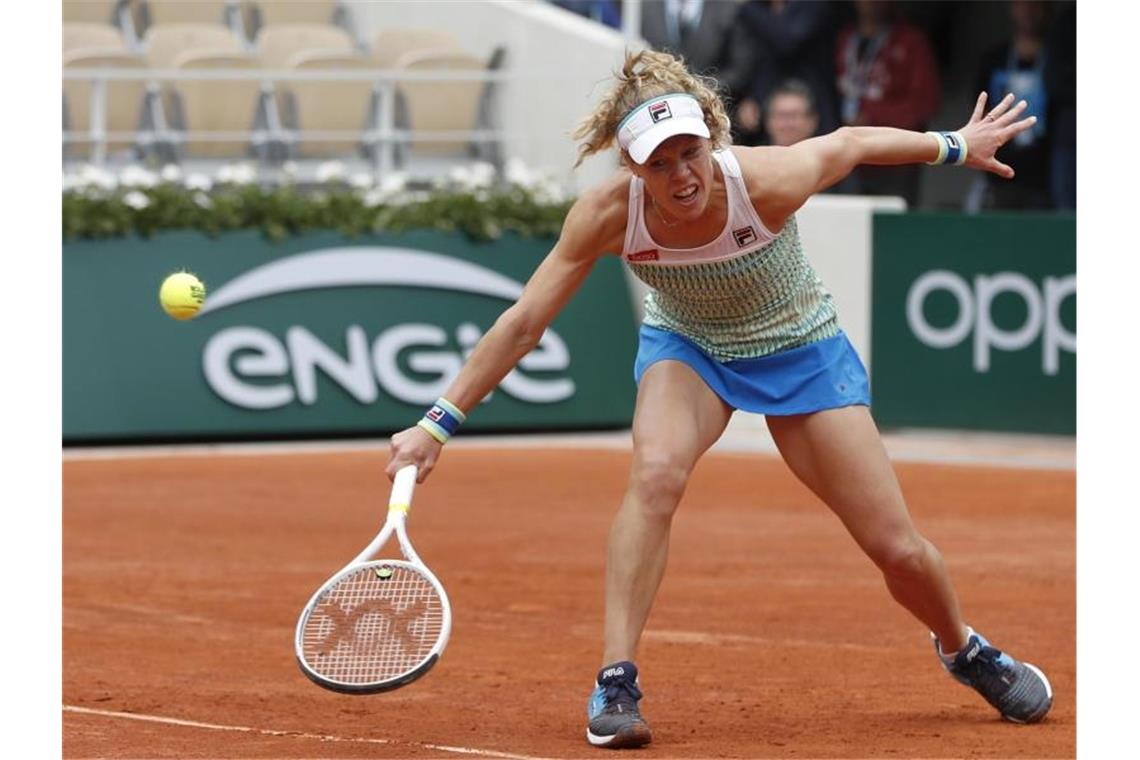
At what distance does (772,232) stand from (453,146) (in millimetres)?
10930

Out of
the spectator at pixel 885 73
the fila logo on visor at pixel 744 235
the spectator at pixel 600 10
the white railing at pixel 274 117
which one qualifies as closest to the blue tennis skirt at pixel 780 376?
the fila logo on visor at pixel 744 235

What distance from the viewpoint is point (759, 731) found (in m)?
6.30

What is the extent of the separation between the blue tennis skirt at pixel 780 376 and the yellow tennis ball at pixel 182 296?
1.33 meters

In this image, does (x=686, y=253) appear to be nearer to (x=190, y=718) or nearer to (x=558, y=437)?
(x=190, y=718)

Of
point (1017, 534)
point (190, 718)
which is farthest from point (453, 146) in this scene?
point (190, 718)

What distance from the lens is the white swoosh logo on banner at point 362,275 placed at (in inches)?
558

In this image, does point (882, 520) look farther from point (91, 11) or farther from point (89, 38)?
point (91, 11)

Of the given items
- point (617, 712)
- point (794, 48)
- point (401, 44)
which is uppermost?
point (401, 44)

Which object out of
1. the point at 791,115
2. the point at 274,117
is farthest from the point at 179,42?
the point at 791,115

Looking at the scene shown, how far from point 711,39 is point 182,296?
32.7ft

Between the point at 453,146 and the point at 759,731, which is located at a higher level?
the point at 453,146

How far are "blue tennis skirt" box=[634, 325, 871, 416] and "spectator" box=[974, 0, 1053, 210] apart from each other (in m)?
8.14

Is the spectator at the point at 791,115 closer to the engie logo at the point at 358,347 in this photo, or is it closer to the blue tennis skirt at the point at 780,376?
the engie logo at the point at 358,347

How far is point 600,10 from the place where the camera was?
17312 mm
